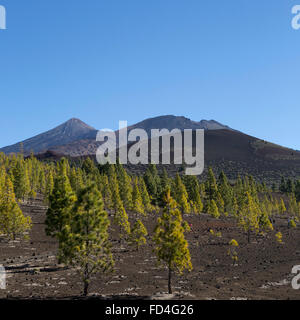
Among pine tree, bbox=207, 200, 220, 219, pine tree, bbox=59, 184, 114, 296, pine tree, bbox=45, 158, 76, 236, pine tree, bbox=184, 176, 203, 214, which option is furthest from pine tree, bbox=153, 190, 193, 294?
pine tree, bbox=184, 176, 203, 214

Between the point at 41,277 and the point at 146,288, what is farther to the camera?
the point at 41,277

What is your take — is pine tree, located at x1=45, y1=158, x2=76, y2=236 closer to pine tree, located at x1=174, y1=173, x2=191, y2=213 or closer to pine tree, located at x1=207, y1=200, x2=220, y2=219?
pine tree, located at x1=174, y1=173, x2=191, y2=213

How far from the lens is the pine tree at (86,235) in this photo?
941 inches

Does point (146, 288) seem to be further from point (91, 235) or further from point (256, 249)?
point (256, 249)

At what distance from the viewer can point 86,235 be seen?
24047 millimetres

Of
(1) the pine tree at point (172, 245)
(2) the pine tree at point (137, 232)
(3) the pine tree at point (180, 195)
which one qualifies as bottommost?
(2) the pine tree at point (137, 232)

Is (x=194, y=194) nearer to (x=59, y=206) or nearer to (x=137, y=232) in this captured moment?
(x=137, y=232)

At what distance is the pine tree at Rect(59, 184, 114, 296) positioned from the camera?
941 inches

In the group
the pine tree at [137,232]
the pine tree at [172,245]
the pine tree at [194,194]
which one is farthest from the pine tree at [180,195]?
the pine tree at [172,245]

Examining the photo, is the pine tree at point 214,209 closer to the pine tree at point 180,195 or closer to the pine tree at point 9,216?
the pine tree at point 180,195

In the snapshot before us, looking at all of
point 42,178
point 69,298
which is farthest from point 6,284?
point 42,178

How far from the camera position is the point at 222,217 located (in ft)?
293
